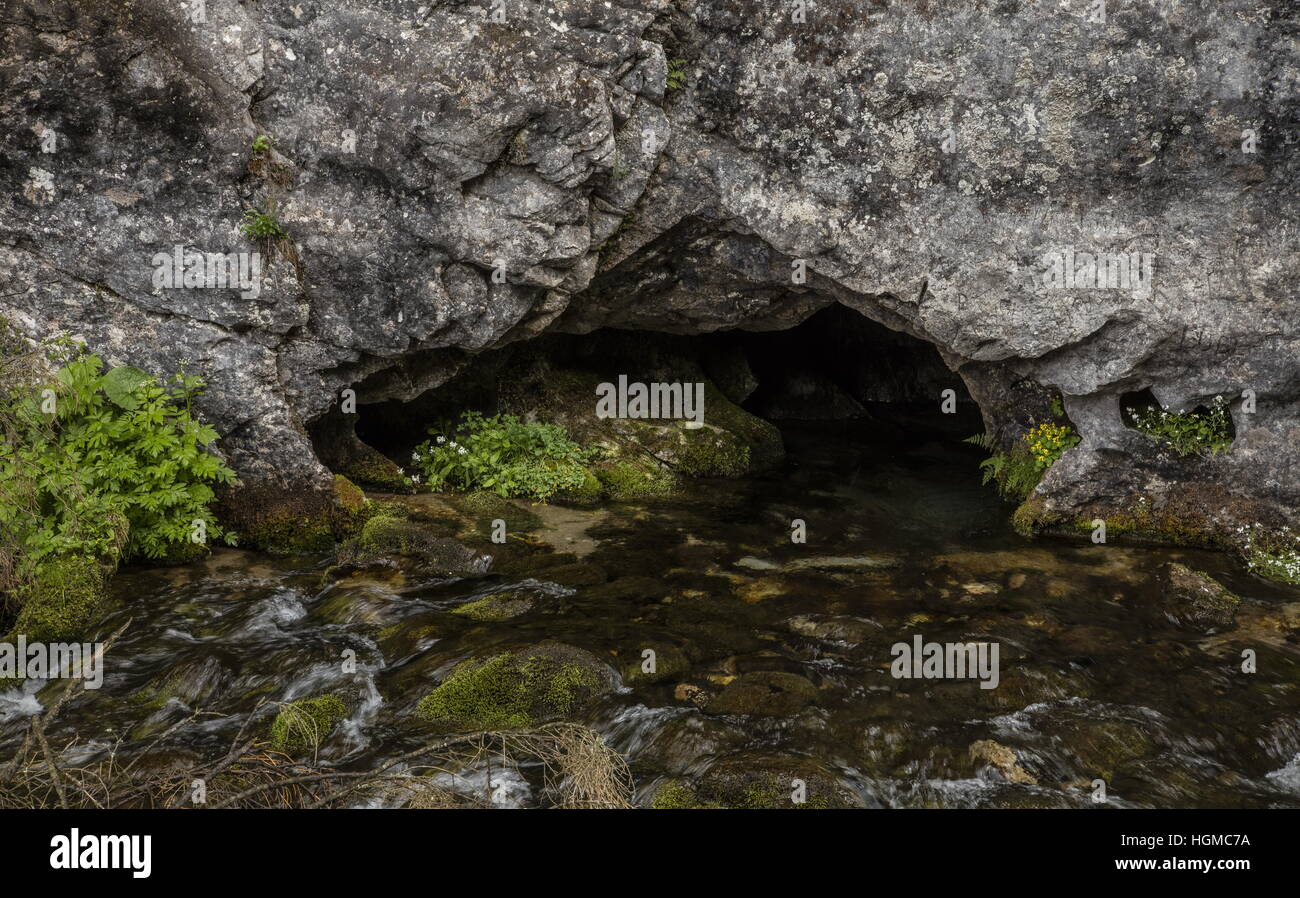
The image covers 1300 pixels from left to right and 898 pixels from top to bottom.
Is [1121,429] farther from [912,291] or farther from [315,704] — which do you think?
[315,704]

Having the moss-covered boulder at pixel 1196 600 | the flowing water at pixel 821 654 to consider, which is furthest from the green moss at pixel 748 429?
the moss-covered boulder at pixel 1196 600

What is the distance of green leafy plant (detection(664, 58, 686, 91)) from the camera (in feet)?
34.5

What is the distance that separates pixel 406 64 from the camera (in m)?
9.80

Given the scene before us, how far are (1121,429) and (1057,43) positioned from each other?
4196mm

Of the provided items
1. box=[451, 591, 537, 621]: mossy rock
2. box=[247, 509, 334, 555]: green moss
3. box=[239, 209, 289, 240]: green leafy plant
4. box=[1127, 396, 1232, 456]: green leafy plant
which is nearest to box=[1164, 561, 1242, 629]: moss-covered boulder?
box=[1127, 396, 1232, 456]: green leafy plant

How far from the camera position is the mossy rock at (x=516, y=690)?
7613 mm

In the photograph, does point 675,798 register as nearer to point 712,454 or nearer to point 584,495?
point 584,495

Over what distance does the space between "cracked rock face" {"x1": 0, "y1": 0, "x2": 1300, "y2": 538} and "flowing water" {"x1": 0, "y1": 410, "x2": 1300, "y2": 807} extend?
1779mm

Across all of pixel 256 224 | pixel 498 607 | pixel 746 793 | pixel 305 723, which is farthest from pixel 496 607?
pixel 256 224

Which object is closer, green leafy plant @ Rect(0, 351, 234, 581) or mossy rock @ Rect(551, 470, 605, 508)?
green leafy plant @ Rect(0, 351, 234, 581)

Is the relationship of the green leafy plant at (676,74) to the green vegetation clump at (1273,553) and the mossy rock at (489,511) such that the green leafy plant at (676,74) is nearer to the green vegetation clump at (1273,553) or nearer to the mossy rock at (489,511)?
the mossy rock at (489,511)

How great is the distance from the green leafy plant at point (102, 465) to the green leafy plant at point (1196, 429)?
10.1m

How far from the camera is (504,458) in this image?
43.8ft

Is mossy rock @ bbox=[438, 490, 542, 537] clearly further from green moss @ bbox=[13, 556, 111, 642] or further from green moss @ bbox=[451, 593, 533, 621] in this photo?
green moss @ bbox=[13, 556, 111, 642]
